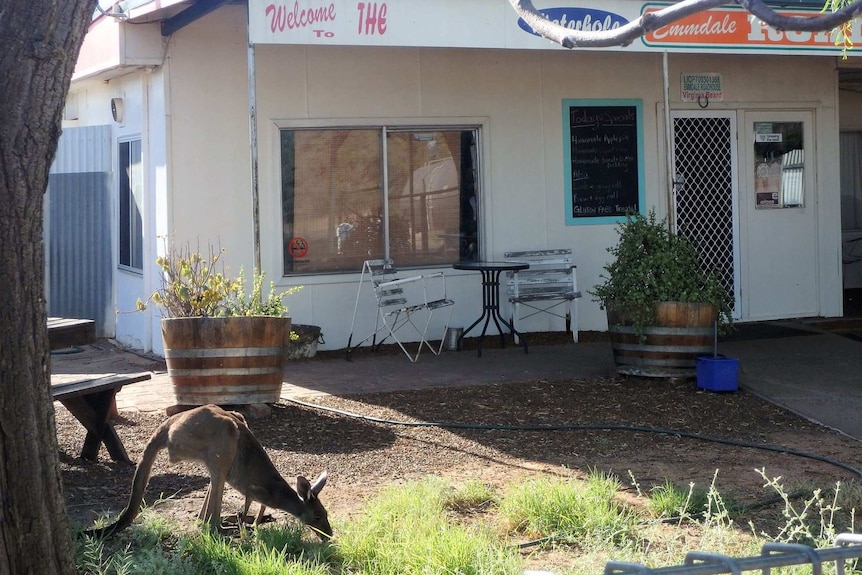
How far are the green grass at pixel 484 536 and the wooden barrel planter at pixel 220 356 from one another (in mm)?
1894

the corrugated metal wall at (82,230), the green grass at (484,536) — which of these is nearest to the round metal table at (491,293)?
the corrugated metal wall at (82,230)

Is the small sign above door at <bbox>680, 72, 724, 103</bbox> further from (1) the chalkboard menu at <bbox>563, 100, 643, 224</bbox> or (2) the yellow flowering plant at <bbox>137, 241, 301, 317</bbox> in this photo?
(2) the yellow flowering plant at <bbox>137, 241, 301, 317</bbox>

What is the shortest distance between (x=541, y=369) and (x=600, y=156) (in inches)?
110

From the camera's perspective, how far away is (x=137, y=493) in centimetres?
493

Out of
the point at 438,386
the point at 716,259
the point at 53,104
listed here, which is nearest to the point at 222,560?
the point at 53,104

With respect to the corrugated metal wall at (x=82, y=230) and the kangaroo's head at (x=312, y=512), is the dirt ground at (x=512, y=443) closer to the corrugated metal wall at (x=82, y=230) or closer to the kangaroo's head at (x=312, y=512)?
the kangaroo's head at (x=312, y=512)

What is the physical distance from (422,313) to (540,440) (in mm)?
3756

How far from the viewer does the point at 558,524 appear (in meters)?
5.15

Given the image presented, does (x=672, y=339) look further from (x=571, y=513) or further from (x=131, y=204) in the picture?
(x=131, y=204)

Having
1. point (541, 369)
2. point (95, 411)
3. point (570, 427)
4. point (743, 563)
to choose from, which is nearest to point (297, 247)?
point (541, 369)

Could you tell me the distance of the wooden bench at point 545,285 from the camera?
10727 millimetres

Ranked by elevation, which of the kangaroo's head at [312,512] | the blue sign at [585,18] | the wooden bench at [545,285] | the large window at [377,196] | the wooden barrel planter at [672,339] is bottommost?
the kangaroo's head at [312,512]

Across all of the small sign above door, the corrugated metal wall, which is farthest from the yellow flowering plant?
the small sign above door

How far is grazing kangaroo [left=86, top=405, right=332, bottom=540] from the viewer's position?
4.96m
